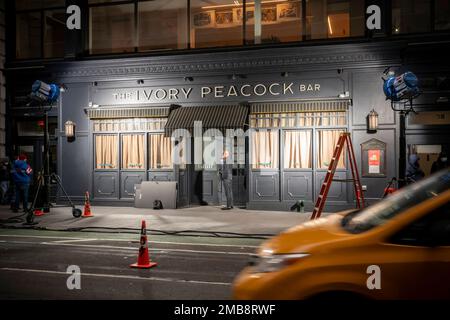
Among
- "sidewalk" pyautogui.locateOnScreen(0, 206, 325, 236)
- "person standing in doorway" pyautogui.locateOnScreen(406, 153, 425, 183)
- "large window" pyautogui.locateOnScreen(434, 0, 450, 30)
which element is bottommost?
"sidewalk" pyautogui.locateOnScreen(0, 206, 325, 236)

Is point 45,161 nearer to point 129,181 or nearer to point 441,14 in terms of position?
point 129,181

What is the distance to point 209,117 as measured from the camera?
17625mm

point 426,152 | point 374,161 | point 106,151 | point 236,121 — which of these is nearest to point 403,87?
point 374,161

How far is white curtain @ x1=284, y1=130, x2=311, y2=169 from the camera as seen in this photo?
677 inches

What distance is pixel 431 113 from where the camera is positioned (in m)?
16.5

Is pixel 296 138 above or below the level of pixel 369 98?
below

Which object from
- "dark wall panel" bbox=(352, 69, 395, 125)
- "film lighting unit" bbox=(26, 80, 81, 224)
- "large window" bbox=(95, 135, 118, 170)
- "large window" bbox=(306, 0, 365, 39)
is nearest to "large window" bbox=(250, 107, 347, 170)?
"dark wall panel" bbox=(352, 69, 395, 125)

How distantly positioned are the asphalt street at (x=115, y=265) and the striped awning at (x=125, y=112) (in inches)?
263

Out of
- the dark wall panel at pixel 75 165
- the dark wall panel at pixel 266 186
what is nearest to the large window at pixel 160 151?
the dark wall panel at pixel 75 165

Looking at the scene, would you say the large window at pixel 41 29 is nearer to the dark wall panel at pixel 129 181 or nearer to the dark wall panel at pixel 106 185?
the dark wall panel at pixel 106 185

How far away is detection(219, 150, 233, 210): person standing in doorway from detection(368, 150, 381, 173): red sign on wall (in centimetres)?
472

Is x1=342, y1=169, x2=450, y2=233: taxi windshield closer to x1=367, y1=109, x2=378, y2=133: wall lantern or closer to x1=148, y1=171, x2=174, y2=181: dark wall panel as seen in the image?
x1=367, y1=109, x2=378, y2=133: wall lantern

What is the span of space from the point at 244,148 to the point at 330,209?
12.1 ft

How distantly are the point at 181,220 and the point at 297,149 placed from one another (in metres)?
4.97
